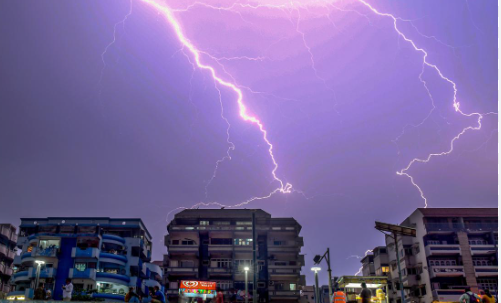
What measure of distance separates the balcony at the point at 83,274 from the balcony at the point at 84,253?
1677mm

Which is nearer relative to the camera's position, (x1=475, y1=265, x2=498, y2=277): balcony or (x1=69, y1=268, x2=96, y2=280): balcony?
(x1=69, y1=268, x2=96, y2=280): balcony

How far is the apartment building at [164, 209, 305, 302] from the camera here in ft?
184

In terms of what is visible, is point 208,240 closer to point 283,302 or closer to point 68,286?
point 283,302

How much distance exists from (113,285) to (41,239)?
962 centimetres

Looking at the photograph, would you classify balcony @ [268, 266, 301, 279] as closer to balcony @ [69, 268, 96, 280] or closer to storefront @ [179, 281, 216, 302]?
storefront @ [179, 281, 216, 302]

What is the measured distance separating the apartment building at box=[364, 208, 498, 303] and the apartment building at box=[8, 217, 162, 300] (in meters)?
34.6

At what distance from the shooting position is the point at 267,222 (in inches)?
2422

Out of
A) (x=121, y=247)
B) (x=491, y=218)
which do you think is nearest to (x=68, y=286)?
(x=121, y=247)

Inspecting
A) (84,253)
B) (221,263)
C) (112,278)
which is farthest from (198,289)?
(221,263)

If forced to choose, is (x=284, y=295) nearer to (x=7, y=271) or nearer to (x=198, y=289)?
(x=198, y=289)

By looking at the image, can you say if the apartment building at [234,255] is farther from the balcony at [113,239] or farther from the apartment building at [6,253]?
the apartment building at [6,253]

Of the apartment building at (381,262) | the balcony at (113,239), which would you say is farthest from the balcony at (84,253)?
the apartment building at (381,262)

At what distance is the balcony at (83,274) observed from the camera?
47062mm

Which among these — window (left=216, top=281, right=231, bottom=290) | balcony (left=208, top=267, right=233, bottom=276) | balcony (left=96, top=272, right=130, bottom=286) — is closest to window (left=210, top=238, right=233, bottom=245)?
balcony (left=208, top=267, right=233, bottom=276)
